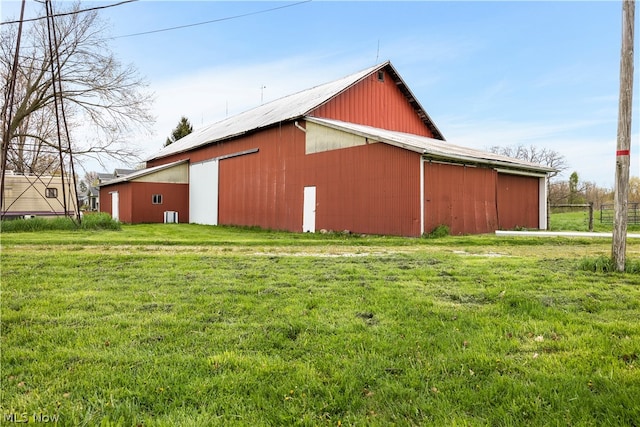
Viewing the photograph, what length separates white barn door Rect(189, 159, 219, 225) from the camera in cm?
2402

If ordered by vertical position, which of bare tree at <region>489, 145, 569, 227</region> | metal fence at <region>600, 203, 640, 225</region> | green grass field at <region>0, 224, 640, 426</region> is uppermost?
bare tree at <region>489, 145, 569, 227</region>

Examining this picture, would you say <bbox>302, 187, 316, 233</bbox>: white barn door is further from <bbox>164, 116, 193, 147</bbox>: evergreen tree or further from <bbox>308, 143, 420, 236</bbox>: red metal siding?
<bbox>164, 116, 193, 147</bbox>: evergreen tree

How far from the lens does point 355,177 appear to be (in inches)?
593

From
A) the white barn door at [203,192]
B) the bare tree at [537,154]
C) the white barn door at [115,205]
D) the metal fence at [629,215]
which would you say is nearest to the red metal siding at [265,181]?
the white barn door at [203,192]

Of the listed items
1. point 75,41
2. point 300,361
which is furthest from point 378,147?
point 75,41

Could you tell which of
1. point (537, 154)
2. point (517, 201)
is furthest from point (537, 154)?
point (517, 201)

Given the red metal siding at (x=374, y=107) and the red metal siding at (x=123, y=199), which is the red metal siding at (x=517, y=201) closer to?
the red metal siding at (x=374, y=107)

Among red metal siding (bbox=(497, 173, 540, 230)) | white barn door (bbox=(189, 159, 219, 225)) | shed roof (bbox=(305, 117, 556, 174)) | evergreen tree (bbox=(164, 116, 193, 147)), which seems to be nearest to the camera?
shed roof (bbox=(305, 117, 556, 174))

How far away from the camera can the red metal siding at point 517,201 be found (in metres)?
16.5

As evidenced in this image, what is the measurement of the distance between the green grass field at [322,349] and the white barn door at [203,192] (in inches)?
720

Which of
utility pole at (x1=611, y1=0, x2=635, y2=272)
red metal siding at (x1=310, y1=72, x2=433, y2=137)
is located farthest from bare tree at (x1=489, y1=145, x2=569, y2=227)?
utility pole at (x1=611, y1=0, x2=635, y2=272)

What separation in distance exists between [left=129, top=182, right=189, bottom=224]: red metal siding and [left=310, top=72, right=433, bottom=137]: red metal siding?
13.3 m

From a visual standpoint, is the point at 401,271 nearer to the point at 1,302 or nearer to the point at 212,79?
the point at 1,302

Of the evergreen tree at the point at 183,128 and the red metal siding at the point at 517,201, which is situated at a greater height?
the evergreen tree at the point at 183,128
